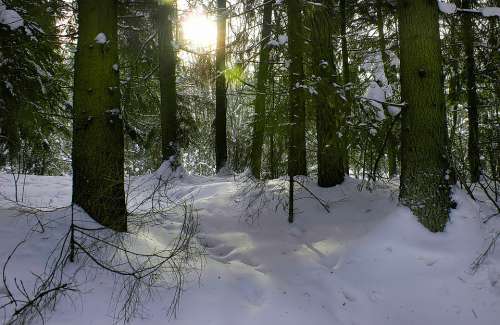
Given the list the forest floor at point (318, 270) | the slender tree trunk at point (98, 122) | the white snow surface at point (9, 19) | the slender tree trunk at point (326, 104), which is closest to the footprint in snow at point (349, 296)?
the forest floor at point (318, 270)

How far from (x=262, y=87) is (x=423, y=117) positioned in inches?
125

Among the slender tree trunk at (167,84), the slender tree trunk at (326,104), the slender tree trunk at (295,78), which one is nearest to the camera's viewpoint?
the slender tree trunk at (295,78)

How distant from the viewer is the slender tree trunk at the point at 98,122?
14.5ft

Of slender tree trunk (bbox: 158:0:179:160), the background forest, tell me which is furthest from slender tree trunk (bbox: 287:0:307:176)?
slender tree trunk (bbox: 158:0:179:160)

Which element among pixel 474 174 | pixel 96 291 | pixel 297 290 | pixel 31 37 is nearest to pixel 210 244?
pixel 297 290

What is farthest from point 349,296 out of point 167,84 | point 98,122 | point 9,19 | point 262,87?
point 167,84

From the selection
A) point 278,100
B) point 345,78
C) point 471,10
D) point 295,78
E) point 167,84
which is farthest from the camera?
point 167,84

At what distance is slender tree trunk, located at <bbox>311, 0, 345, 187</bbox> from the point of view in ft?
19.6

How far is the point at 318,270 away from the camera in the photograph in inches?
176

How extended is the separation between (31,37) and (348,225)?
15.9ft

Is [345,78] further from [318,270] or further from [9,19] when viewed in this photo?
[9,19]

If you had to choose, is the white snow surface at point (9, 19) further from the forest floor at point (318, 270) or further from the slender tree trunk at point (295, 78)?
the slender tree trunk at point (295, 78)

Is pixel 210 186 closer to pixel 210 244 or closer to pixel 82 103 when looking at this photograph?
pixel 210 244

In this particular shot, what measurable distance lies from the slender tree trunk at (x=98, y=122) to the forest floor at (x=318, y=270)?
1.03ft
